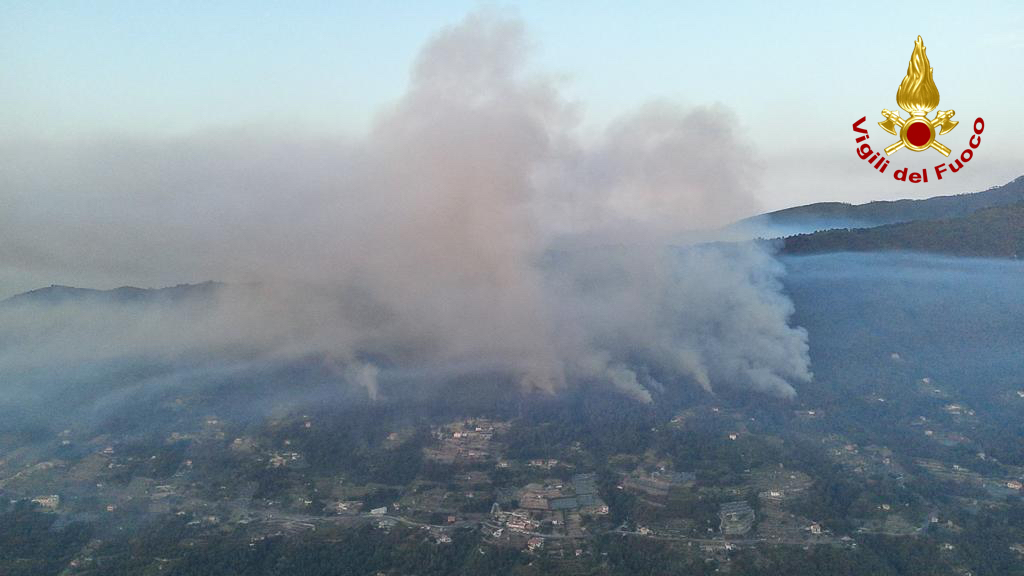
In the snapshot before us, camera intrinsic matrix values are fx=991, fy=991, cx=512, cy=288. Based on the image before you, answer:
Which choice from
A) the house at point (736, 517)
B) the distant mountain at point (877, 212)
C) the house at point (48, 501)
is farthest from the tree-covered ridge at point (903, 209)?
the house at point (48, 501)

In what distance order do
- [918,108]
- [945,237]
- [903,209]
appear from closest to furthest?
[918,108], [945,237], [903,209]

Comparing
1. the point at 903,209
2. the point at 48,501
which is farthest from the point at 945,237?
the point at 48,501

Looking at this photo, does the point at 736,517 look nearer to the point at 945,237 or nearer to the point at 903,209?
the point at 945,237

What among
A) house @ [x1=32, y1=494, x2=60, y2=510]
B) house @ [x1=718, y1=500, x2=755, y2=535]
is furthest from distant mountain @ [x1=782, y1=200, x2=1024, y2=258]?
house @ [x1=32, y1=494, x2=60, y2=510]

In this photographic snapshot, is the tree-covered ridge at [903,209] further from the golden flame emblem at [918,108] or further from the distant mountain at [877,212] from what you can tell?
the golden flame emblem at [918,108]

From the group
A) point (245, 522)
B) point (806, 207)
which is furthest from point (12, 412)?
point (806, 207)

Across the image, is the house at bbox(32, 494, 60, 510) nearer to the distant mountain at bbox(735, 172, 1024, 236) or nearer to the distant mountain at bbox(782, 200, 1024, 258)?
the distant mountain at bbox(782, 200, 1024, 258)

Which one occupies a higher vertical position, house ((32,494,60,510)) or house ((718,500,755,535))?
house ((32,494,60,510))
